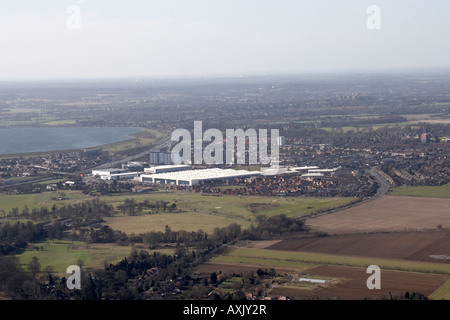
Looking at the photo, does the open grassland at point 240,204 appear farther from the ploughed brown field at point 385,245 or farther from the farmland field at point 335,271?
the farmland field at point 335,271

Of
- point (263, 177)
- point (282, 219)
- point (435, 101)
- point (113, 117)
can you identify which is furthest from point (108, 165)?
point (435, 101)

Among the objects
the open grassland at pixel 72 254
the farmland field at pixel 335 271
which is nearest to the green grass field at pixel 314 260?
the farmland field at pixel 335 271

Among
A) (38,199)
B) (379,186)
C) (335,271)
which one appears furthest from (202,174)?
(335,271)

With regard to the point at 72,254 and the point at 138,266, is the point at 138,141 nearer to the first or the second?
the point at 72,254

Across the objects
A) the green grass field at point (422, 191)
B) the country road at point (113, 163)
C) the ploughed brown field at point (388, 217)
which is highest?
the ploughed brown field at point (388, 217)

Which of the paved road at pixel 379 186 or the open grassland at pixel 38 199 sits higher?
the paved road at pixel 379 186

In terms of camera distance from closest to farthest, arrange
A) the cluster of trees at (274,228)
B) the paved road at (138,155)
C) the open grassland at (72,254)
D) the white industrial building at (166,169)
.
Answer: the open grassland at (72,254)
the cluster of trees at (274,228)
the white industrial building at (166,169)
the paved road at (138,155)

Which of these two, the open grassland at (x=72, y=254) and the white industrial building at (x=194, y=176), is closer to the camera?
the open grassland at (x=72, y=254)
